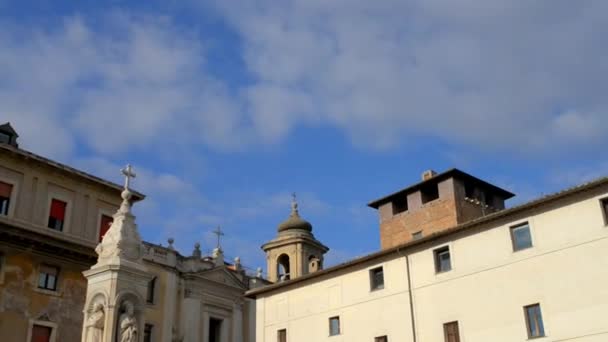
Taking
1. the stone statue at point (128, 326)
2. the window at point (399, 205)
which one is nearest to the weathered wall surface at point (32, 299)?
the window at point (399, 205)

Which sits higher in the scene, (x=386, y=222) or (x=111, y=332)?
(x=386, y=222)

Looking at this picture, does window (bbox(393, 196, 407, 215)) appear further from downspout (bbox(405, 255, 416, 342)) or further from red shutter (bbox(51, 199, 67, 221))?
red shutter (bbox(51, 199, 67, 221))

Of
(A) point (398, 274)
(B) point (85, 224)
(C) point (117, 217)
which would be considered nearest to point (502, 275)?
(A) point (398, 274)

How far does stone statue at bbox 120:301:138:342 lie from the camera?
15.7 meters

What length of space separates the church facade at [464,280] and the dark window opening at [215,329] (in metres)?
6.17

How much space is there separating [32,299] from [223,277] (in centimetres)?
1370

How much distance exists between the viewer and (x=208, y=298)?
42000mm

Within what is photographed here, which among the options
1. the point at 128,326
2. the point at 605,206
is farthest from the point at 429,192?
the point at 128,326

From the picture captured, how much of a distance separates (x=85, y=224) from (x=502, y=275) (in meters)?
19.9

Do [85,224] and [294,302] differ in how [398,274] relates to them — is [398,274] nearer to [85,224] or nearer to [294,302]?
[294,302]

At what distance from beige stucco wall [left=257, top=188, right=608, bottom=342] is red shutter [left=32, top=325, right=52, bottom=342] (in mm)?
10939

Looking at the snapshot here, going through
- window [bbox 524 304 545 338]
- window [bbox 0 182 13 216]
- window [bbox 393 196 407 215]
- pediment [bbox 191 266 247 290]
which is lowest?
window [bbox 524 304 545 338]

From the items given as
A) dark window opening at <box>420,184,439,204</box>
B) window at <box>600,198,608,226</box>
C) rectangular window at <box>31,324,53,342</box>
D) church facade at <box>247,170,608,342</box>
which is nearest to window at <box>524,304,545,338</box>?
church facade at <box>247,170,608,342</box>

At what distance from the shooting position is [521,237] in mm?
27391
